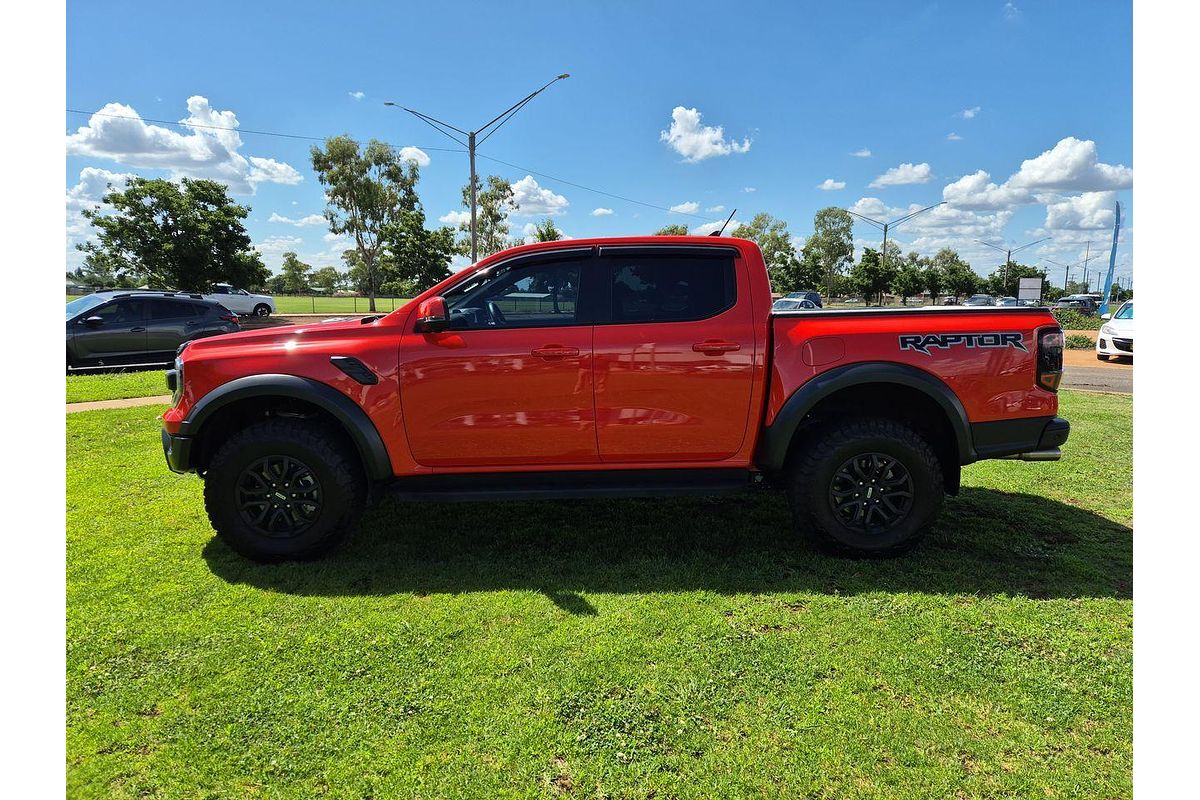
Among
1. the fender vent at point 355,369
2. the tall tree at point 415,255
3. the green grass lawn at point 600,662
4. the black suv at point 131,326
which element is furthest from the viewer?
the tall tree at point 415,255

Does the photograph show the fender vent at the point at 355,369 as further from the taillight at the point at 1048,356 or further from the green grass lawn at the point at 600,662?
the taillight at the point at 1048,356

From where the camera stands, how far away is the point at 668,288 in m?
4.05

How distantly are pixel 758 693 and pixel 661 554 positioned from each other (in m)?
1.44

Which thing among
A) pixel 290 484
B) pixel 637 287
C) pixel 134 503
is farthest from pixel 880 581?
pixel 134 503

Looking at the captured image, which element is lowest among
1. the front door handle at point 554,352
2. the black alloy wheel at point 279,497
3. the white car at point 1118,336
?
the black alloy wheel at point 279,497

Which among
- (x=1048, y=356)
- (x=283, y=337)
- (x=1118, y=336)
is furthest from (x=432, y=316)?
(x=1118, y=336)

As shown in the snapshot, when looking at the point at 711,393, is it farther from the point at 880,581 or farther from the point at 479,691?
the point at 479,691

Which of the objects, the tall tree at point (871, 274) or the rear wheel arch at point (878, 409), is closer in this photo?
the rear wheel arch at point (878, 409)

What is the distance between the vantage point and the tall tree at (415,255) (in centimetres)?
3762

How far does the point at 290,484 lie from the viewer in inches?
155

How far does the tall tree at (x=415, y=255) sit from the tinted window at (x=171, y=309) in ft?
80.5

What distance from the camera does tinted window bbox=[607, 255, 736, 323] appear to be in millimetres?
3988

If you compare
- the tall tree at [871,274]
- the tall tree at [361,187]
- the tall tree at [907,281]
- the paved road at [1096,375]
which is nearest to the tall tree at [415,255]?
the tall tree at [361,187]

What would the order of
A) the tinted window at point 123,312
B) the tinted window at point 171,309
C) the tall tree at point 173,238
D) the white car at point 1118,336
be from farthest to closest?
1. the tall tree at point 173,238
2. the white car at point 1118,336
3. the tinted window at point 171,309
4. the tinted window at point 123,312
